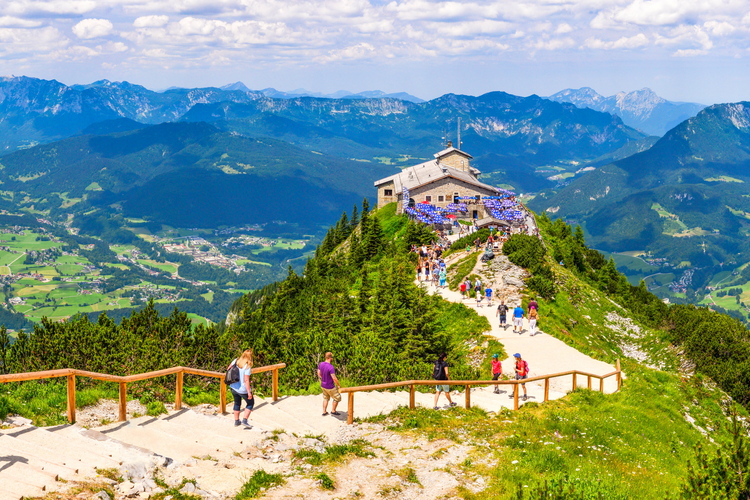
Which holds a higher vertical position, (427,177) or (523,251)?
(427,177)

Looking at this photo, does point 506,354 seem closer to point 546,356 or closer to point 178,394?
point 546,356

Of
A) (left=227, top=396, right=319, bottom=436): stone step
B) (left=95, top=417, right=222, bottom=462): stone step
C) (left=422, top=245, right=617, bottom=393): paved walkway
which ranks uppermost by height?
(left=95, top=417, right=222, bottom=462): stone step

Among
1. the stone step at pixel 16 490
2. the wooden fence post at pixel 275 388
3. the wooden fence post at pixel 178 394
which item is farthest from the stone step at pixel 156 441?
the wooden fence post at pixel 275 388

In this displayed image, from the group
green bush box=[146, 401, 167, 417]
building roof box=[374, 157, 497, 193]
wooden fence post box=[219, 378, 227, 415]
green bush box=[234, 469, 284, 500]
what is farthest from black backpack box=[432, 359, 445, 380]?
building roof box=[374, 157, 497, 193]

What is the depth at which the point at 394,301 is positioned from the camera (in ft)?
116

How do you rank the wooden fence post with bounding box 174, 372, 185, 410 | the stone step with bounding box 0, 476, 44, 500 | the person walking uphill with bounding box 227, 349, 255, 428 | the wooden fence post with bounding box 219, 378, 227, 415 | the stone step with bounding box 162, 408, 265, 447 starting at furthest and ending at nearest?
the wooden fence post with bounding box 219, 378, 227, 415, the wooden fence post with bounding box 174, 372, 185, 410, the person walking uphill with bounding box 227, 349, 255, 428, the stone step with bounding box 162, 408, 265, 447, the stone step with bounding box 0, 476, 44, 500

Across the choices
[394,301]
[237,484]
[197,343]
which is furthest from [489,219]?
[237,484]

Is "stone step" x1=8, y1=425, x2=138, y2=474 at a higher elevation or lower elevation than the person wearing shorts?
higher

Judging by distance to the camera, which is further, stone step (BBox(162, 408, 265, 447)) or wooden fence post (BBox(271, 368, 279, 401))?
wooden fence post (BBox(271, 368, 279, 401))

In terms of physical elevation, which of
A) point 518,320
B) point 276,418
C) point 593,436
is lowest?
point 593,436

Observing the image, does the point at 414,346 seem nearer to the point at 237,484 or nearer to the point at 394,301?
the point at 394,301

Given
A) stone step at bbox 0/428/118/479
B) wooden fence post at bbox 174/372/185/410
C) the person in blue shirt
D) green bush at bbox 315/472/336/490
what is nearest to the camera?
stone step at bbox 0/428/118/479

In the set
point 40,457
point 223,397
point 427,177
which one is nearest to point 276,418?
point 223,397

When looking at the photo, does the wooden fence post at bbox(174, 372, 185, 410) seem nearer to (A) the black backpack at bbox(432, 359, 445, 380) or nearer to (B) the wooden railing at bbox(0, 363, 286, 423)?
(B) the wooden railing at bbox(0, 363, 286, 423)
